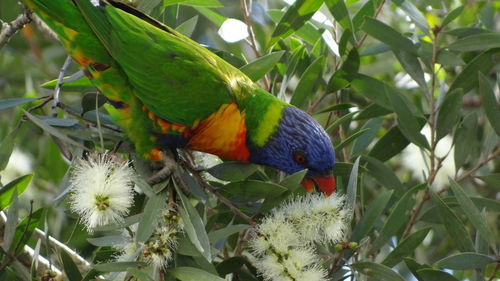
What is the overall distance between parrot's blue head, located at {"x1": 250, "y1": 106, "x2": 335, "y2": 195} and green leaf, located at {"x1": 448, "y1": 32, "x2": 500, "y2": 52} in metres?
0.61

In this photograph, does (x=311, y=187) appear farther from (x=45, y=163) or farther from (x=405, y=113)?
(x=45, y=163)

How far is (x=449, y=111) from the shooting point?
Answer: 2.21 meters

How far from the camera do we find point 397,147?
7.91ft

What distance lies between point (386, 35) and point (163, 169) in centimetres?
91

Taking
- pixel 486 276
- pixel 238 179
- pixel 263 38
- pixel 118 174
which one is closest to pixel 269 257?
pixel 238 179

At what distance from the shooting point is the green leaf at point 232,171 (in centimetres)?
206

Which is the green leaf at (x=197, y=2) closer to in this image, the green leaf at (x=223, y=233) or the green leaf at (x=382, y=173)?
→ the green leaf at (x=382, y=173)

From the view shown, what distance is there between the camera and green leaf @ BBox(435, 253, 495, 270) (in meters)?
1.86

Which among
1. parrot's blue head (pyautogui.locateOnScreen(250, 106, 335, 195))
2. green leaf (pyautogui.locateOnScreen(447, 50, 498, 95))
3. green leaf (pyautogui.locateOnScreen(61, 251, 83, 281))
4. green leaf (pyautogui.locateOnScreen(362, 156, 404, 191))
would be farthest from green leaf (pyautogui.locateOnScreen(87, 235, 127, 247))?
green leaf (pyautogui.locateOnScreen(447, 50, 498, 95))

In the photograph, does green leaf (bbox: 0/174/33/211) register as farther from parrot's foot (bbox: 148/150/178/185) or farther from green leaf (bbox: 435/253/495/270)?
green leaf (bbox: 435/253/495/270)

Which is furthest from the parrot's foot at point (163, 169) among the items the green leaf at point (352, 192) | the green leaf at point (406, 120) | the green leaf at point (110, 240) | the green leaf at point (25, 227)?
the green leaf at point (406, 120)

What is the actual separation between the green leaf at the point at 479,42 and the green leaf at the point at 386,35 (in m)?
0.17

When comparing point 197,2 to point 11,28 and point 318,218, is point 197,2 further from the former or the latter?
point 318,218

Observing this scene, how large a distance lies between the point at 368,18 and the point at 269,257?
3.05 feet
